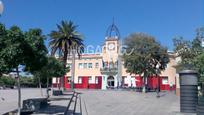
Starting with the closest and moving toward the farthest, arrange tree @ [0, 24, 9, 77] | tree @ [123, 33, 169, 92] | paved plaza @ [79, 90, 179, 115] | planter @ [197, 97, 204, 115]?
tree @ [0, 24, 9, 77]
planter @ [197, 97, 204, 115]
paved plaza @ [79, 90, 179, 115]
tree @ [123, 33, 169, 92]

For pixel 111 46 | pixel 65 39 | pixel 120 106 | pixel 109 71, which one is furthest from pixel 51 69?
pixel 109 71

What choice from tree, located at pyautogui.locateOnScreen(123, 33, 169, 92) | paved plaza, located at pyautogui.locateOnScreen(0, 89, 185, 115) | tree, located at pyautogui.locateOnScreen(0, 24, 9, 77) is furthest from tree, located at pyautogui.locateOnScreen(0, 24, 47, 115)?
tree, located at pyautogui.locateOnScreen(123, 33, 169, 92)

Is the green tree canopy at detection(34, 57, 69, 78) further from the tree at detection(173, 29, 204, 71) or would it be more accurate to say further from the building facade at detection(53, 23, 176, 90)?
the building facade at detection(53, 23, 176, 90)

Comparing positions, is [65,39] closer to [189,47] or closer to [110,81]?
[110,81]

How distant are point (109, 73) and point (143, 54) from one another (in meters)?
25.6

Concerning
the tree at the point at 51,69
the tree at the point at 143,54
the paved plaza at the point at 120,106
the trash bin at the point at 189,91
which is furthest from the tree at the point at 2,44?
the tree at the point at 143,54

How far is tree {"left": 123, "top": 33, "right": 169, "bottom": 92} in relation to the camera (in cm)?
5225

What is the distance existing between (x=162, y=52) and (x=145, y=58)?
4.91m

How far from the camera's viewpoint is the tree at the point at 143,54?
5225 cm

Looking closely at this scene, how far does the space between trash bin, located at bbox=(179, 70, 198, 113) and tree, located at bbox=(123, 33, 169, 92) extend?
125 ft

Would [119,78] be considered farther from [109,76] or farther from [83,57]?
[83,57]

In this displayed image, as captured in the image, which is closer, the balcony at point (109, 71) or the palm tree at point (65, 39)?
the palm tree at point (65, 39)

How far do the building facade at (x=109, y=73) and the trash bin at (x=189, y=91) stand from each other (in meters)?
58.7

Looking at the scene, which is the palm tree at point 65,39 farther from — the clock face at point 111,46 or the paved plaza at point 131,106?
the paved plaza at point 131,106
